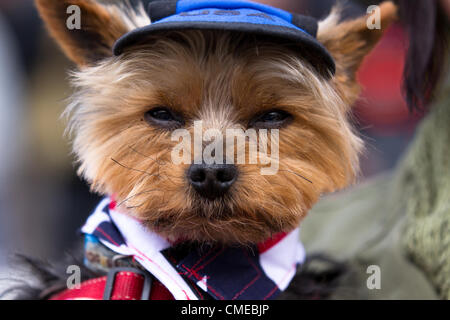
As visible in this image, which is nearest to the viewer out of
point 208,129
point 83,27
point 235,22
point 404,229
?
point 235,22

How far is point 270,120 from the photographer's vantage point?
5.18 ft

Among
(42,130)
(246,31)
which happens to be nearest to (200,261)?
(246,31)

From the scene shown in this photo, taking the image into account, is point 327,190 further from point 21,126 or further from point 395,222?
point 21,126

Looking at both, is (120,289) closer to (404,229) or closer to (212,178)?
(212,178)

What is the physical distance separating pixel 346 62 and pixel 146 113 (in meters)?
0.71

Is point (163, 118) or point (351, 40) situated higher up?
point (351, 40)

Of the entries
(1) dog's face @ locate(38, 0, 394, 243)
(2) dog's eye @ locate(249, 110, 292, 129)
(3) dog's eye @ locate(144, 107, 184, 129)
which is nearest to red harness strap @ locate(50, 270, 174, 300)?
(1) dog's face @ locate(38, 0, 394, 243)

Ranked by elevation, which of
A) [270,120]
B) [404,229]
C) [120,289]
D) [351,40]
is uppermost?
[351,40]

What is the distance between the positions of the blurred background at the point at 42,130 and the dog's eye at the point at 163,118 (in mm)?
2590

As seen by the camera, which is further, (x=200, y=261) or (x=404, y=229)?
(x=404, y=229)

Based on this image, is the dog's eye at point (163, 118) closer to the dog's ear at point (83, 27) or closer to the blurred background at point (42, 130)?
the dog's ear at point (83, 27)

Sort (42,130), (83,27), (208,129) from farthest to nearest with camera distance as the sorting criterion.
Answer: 1. (42,130)
2. (83,27)
3. (208,129)

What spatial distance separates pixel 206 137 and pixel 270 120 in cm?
21

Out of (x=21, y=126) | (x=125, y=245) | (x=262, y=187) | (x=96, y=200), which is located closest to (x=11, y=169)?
(x=21, y=126)
